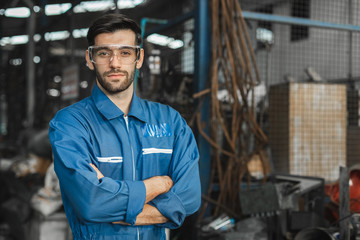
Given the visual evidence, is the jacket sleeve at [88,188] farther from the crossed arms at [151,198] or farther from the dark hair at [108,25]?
the dark hair at [108,25]

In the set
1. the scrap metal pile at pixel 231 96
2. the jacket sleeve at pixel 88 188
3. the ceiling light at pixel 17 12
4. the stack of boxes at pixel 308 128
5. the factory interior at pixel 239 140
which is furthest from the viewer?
the ceiling light at pixel 17 12

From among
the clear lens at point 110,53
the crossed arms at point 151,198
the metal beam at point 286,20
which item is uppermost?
the metal beam at point 286,20

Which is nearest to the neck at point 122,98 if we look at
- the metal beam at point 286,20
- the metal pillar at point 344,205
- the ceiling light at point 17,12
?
the metal pillar at point 344,205

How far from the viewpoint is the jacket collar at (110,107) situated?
1.39m

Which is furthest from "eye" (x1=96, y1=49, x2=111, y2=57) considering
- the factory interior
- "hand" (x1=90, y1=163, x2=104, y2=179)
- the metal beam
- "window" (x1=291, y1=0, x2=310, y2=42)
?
"window" (x1=291, y1=0, x2=310, y2=42)

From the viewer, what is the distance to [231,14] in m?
2.67

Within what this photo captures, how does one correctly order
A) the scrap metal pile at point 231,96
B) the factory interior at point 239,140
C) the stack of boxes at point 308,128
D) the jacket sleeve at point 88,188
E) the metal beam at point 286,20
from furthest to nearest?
the stack of boxes at point 308,128 < the metal beam at point 286,20 < the scrap metal pile at point 231,96 < the factory interior at point 239,140 < the jacket sleeve at point 88,188

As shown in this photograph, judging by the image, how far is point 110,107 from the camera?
4.60ft

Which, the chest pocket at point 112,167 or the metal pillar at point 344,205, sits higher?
the chest pocket at point 112,167

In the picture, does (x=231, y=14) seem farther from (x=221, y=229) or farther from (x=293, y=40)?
(x=293, y=40)

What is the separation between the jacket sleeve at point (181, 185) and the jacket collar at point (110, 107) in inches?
8.2

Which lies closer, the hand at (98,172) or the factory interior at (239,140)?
the hand at (98,172)

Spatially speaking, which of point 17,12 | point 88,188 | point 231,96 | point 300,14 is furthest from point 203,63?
point 300,14

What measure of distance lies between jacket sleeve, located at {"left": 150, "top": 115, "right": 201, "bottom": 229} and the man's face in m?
0.38
